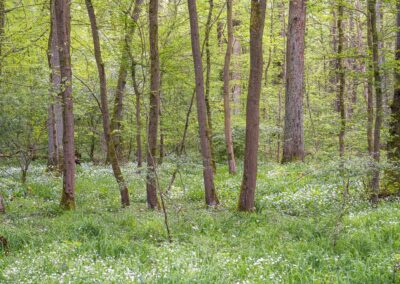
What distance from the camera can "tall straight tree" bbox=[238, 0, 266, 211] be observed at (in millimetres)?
8711

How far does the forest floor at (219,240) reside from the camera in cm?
516

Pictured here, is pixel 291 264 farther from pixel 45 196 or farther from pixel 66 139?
pixel 45 196

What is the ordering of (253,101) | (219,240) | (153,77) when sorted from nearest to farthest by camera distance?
1. (219,240)
2. (253,101)
3. (153,77)

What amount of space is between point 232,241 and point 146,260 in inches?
66.6

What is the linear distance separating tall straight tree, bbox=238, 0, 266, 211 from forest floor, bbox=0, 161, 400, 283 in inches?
21.2

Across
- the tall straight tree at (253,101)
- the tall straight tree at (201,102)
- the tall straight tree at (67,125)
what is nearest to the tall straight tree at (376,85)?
the tall straight tree at (253,101)

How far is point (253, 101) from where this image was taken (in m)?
8.85

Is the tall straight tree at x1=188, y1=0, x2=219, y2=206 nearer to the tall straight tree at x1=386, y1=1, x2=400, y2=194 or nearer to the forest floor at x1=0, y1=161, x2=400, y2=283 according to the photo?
the forest floor at x1=0, y1=161, x2=400, y2=283

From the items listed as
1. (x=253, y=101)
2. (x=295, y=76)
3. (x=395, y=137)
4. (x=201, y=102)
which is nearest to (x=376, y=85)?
(x=395, y=137)

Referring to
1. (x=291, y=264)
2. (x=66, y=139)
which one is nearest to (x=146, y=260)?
(x=291, y=264)

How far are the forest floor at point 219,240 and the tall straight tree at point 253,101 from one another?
539mm

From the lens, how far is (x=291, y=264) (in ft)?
18.2

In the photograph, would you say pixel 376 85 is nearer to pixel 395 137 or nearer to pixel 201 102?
pixel 395 137

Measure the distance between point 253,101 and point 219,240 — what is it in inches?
130
